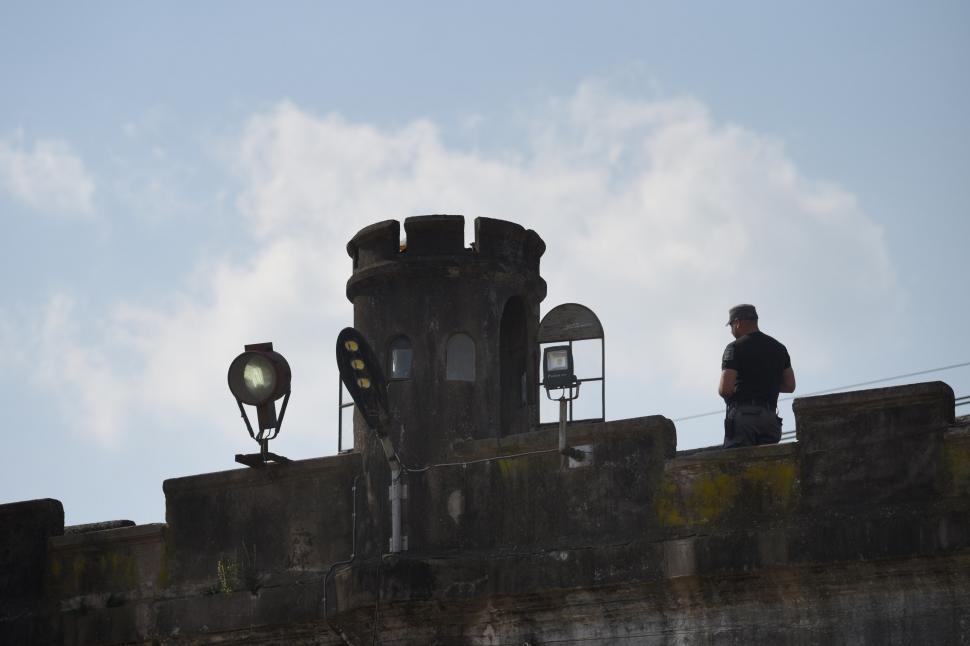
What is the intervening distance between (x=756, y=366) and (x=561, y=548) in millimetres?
2277

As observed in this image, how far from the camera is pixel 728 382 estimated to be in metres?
15.8

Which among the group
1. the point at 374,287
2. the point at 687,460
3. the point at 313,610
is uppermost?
the point at 374,287

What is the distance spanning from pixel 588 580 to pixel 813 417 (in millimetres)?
2334

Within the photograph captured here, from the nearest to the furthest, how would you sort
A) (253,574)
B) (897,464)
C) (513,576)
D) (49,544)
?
1. (897,464)
2. (513,576)
3. (253,574)
4. (49,544)

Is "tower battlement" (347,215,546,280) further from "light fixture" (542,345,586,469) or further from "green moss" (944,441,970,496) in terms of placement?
"green moss" (944,441,970,496)

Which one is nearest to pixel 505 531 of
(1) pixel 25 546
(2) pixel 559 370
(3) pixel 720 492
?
(2) pixel 559 370

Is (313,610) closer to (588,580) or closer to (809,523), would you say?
(588,580)

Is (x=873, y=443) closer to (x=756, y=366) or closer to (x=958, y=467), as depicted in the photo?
(x=958, y=467)

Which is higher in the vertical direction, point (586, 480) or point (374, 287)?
point (374, 287)

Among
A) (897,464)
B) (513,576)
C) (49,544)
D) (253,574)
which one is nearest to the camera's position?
(897,464)

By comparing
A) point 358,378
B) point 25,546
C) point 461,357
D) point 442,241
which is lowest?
point 25,546

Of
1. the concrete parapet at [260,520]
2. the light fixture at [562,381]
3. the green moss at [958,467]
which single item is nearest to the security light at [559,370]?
the light fixture at [562,381]

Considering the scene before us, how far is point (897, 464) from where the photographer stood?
14.8 meters

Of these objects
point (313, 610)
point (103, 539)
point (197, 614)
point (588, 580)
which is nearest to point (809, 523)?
point (588, 580)
